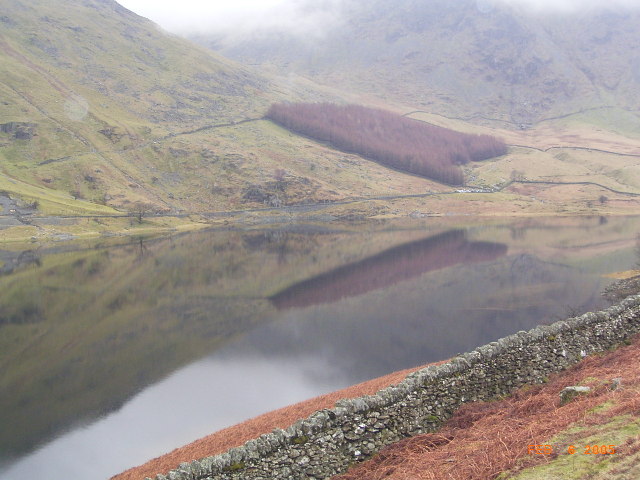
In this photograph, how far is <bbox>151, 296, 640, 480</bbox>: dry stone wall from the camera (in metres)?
15.7

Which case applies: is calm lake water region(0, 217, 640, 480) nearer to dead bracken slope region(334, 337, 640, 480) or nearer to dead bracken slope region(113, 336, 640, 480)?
dead bracken slope region(113, 336, 640, 480)

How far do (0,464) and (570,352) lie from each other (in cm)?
3333

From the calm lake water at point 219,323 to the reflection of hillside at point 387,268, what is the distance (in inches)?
20.4

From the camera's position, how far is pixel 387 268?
298 feet

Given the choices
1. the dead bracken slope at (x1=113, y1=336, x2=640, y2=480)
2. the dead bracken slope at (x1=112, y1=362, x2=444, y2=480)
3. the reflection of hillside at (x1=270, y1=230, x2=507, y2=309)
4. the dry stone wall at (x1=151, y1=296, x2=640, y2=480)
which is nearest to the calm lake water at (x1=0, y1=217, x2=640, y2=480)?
the reflection of hillside at (x1=270, y1=230, x2=507, y2=309)

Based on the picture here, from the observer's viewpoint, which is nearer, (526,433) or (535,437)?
(535,437)

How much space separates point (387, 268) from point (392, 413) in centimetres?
7458

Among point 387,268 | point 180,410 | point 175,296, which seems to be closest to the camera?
point 180,410

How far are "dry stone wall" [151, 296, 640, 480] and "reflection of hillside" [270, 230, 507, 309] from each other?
160ft

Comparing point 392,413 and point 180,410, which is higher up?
point 392,413
